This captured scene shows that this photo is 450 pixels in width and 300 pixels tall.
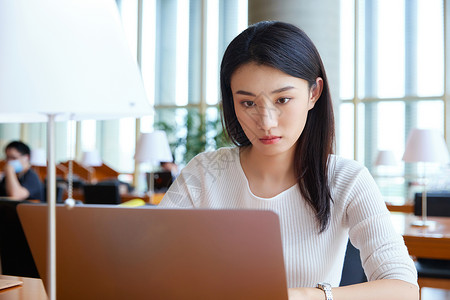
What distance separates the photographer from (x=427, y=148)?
3.57 m

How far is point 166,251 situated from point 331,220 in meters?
0.69

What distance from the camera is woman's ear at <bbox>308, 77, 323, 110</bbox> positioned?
4.27 ft

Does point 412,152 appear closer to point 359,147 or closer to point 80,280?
point 80,280

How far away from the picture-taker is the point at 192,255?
2.39 feet

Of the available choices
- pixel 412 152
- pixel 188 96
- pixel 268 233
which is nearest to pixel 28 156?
pixel 412 152

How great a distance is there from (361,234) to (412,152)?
2617 mm

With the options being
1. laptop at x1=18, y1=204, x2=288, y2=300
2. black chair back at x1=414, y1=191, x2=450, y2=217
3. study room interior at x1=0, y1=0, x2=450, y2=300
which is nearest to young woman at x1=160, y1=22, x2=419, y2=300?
study room interior at x1=0, y1=0, x2=450, y2=300

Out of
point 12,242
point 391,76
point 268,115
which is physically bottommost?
point 12,242

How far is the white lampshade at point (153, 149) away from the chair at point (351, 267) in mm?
3837

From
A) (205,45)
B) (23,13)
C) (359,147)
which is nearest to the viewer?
(23,13)

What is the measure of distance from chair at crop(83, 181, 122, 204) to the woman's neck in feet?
14.7

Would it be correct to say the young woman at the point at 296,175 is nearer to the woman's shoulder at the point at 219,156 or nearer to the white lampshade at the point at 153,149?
the woman's shoulder at the point at 219,156

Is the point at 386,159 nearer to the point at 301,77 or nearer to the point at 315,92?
the point at 315,92

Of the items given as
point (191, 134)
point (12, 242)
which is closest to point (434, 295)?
point (12, 242)
